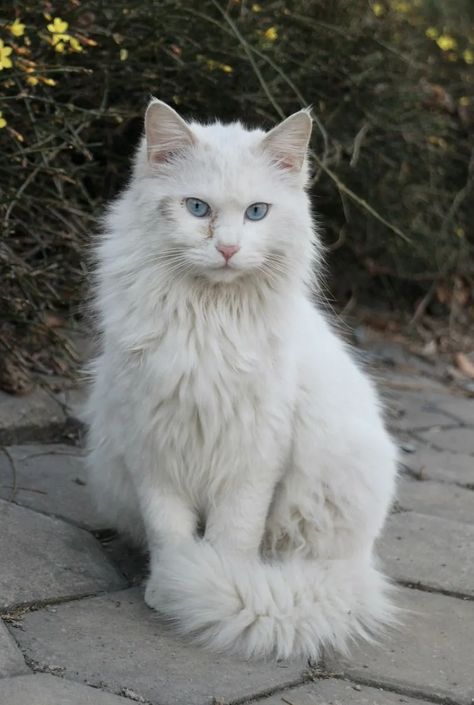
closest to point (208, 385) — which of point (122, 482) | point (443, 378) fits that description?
point (122, 482)

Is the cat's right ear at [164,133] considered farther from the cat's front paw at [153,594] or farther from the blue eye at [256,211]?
the cat's front paw at [153,594]

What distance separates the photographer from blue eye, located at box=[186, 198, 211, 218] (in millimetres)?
2262

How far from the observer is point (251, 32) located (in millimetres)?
4113

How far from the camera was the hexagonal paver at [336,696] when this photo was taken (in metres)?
2.04

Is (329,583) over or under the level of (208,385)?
under

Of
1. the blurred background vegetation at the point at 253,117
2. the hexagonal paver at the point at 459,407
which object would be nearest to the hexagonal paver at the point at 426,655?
the blurred background vegetation at the point at 253,117

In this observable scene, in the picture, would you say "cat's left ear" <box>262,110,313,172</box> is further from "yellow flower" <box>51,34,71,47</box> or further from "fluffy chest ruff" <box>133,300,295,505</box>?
"yellow flower" <box>51,34,71,47</box>

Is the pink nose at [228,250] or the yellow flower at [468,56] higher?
the yellow flower at [468,56]

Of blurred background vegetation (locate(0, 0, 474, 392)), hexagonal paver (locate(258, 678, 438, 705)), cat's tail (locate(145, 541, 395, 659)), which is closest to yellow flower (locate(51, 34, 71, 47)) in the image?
blurred background vegetation (locate(0, 0, 474, 392))

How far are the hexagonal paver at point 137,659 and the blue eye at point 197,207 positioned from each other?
3.23 feet

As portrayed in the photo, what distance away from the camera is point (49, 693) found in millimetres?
1918

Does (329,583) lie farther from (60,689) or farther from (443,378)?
(443,378)

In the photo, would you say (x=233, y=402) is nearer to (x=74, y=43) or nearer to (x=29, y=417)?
(x=29, y=417)

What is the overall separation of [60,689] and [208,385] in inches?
30.0
